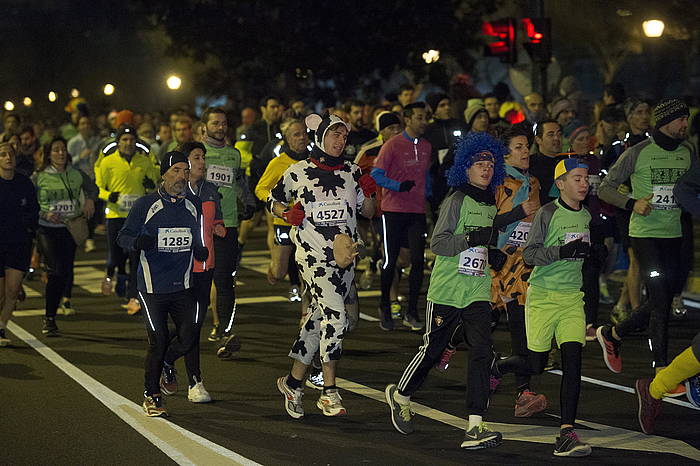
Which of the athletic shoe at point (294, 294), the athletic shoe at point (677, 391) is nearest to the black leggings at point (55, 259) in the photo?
the athletic shoe at point (294, 294)

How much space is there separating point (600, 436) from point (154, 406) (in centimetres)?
302

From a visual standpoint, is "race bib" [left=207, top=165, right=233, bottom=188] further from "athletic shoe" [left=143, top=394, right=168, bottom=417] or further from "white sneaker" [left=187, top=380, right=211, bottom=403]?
"athletic shoe" [left=143, top=394, right=168, bottom=417]

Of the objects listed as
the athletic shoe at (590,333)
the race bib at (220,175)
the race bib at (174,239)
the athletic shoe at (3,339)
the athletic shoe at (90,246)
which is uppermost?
the race bib at (220,175)

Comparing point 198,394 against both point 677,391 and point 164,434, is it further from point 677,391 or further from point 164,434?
point 677,391

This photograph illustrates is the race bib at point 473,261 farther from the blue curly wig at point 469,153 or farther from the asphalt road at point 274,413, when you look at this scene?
the asphalt road at point 274,413

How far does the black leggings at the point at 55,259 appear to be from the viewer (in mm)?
13227

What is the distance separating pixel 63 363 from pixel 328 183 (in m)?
3.53

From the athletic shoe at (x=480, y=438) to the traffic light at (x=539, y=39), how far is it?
12344 mm

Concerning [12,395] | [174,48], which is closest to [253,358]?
[12,395]

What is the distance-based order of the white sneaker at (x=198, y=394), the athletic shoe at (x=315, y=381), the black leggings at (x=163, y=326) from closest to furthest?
the black leggings at (x=163, y=326), the white sneaker at (x=198, y=394), the athletic shoe at (x=315, y=381)

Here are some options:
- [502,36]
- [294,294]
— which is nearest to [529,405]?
[294,294]

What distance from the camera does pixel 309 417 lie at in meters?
9.12

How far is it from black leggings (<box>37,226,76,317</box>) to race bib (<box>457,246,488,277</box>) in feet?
19.8

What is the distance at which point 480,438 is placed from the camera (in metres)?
8.00
